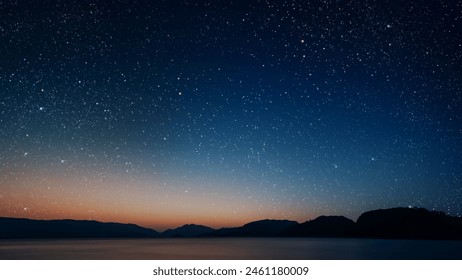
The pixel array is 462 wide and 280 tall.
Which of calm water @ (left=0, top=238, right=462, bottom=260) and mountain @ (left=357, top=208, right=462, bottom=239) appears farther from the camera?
mountain @ (left=357, top=208, right=462, bottom=239)

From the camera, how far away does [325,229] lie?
133750 mm

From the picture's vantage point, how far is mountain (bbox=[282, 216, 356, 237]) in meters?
122

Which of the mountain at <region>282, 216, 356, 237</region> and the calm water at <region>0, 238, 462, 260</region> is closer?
the calm water at <region>0, 238, 462, 260</region>

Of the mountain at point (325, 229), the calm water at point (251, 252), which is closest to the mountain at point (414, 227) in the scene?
the mountain at point (325, 229)

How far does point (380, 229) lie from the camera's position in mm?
105125

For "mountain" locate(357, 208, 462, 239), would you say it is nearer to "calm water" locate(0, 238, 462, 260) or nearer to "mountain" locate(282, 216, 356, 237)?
"mountain" locate(282, 216, 356, 237)

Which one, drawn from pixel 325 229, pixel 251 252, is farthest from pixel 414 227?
pixel 251 252

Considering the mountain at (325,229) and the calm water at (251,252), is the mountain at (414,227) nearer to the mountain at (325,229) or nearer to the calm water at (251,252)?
the mountain at (325,229)

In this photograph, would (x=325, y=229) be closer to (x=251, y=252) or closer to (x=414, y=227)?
(x=414, y=227)

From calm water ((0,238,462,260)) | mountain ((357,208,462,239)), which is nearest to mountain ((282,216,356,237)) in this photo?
mountain ((357,208,462,239))
